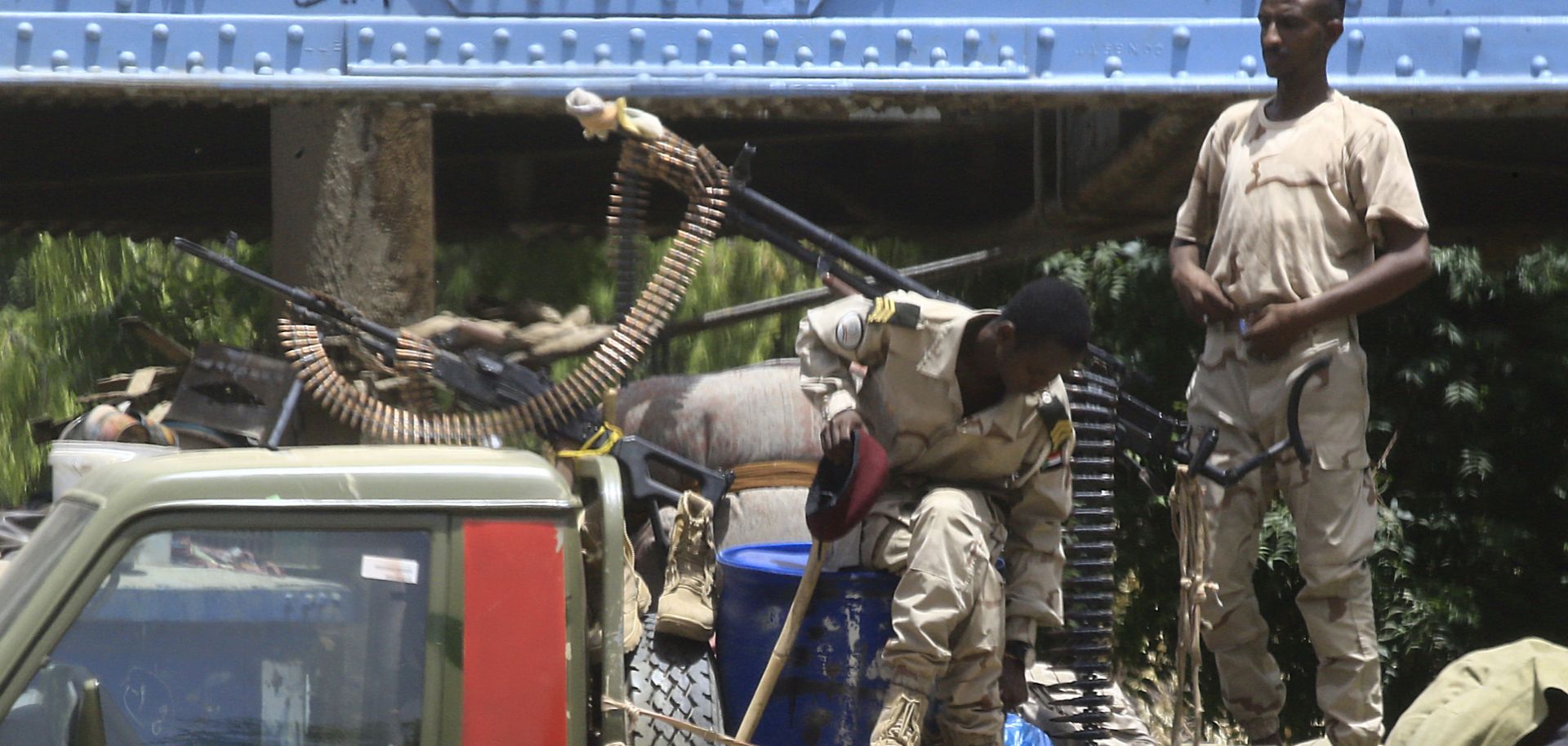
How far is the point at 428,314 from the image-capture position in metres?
5.34

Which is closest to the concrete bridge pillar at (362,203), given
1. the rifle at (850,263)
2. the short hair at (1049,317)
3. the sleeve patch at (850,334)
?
the rifle at (850,263)

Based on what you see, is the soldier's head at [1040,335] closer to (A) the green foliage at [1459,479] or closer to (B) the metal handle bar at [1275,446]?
(B) the metal handle bar at [1275,446]

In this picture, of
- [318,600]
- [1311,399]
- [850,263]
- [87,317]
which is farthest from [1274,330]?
[87,317]

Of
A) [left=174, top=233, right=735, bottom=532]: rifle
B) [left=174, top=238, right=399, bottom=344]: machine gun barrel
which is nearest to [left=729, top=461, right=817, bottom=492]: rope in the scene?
[left=174, top=233, right=735, bottom=532]: rifle

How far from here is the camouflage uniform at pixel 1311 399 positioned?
411 cm

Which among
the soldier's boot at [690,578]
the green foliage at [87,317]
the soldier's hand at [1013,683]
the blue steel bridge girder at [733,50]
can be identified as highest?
the blue steel bridge girder at [733,50]

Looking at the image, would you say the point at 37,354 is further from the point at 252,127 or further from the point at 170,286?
the point at 252,127

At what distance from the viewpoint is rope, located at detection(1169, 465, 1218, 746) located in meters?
3.98

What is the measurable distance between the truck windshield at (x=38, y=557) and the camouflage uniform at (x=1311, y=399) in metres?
2.70

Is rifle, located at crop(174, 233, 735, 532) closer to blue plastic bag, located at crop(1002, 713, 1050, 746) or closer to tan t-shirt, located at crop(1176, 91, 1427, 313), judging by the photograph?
blue plastic bag, located at crop(1002, 713, 1050, 746)

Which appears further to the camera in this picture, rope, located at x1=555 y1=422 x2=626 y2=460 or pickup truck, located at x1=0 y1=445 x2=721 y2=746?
rope, located at x1=555 y1=422 x2=626 y2=460

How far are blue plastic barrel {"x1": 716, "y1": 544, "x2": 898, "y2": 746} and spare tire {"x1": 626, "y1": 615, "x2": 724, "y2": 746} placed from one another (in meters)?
0.09

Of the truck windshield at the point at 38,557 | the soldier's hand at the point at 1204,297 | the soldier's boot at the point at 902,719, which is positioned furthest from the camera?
the soldier's hand at the point at 1204,297

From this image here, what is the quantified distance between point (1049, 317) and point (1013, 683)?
85cm
